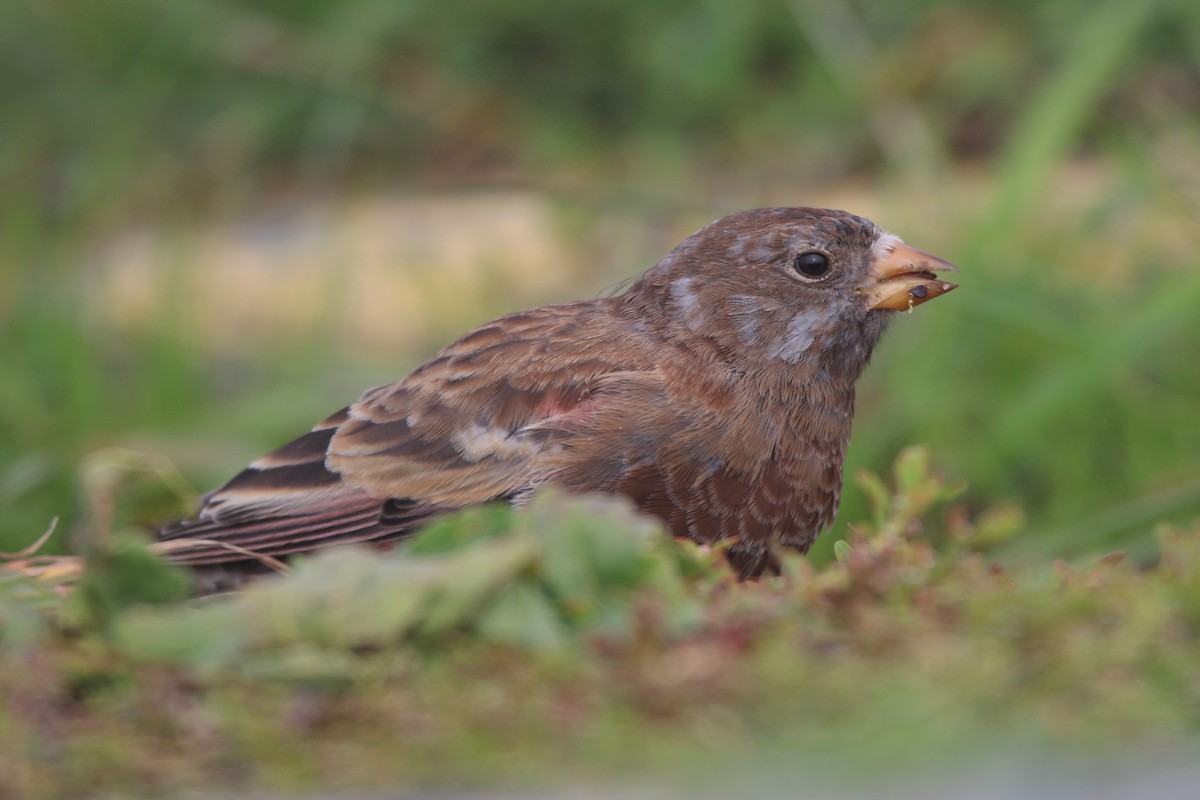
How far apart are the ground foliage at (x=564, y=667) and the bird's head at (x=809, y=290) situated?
4.49ft

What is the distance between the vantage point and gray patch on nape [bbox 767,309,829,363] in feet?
10.7

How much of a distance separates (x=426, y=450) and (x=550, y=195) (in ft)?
5.58

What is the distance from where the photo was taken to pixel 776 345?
3279 mm

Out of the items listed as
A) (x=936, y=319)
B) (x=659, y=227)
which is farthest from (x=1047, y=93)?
(x=659, y=227)

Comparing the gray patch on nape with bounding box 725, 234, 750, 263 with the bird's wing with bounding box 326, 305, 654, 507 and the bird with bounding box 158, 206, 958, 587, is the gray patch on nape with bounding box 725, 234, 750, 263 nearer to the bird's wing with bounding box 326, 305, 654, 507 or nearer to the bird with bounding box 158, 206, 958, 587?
the bird with bounding box 158, 206, 958, 587

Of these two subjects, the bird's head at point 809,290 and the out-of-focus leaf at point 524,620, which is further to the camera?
the bird's head at point 809,290

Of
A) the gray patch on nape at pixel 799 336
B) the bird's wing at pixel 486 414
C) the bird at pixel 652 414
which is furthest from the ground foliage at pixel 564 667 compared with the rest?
the gray patch on nape at pixel 799 336

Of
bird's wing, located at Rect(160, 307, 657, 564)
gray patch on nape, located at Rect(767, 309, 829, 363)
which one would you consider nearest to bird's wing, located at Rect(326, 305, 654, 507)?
bird's wing, located at Rect(160, 307, 657, 564)

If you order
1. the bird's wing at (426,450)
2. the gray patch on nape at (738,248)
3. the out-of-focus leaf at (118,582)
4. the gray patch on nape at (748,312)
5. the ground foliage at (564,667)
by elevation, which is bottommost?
the ground foliage at (564,667)

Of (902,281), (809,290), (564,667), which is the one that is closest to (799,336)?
(809,290)

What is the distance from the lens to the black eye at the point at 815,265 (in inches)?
132

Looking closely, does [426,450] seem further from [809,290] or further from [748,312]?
[809,290]

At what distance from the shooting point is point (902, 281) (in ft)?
10.9

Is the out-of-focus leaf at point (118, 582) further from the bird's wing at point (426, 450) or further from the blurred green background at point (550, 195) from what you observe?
the blurred green background at point (550, 195)
